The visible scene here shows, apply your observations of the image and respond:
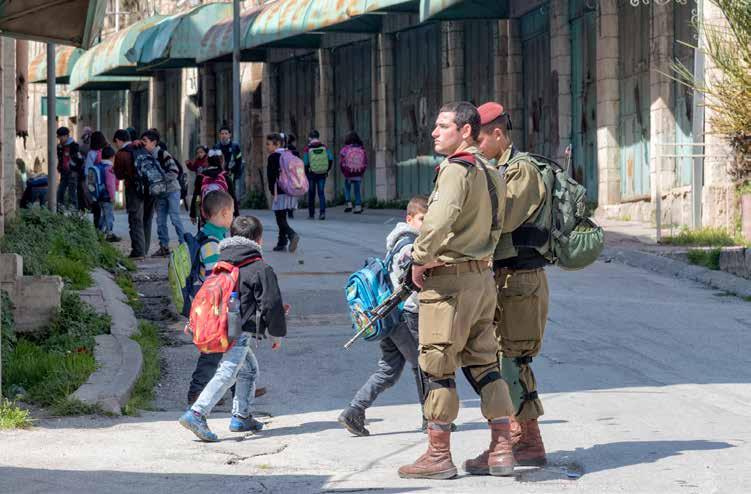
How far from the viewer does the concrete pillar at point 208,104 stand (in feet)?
133

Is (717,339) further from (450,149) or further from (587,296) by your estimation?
(450,149)

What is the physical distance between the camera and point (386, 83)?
105ft

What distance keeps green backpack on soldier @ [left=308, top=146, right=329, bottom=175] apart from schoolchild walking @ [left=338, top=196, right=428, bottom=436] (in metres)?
17.3

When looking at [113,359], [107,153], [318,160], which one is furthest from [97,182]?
[113,359]

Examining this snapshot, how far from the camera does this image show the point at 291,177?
62.1 feet

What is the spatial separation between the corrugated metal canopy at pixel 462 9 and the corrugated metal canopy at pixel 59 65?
71.1 ft

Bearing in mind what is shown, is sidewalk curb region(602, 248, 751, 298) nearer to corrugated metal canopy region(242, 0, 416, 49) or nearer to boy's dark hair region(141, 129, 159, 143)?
boy's dark hair region(141, 129, 159, 143)

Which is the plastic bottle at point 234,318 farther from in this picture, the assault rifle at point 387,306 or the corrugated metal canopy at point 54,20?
the corrugated metal canopy at point 54,20

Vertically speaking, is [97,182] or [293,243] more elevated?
[97,182]

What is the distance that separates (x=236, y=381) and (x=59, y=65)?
133 feet

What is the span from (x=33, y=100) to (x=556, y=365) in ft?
153

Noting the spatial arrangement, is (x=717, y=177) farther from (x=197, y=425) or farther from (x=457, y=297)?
(x=457, y=297)

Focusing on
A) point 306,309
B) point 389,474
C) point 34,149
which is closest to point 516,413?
point 389,474

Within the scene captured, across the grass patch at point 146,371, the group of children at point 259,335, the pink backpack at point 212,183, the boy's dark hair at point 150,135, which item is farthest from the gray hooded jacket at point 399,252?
the boy's dark hair at point 150,135
